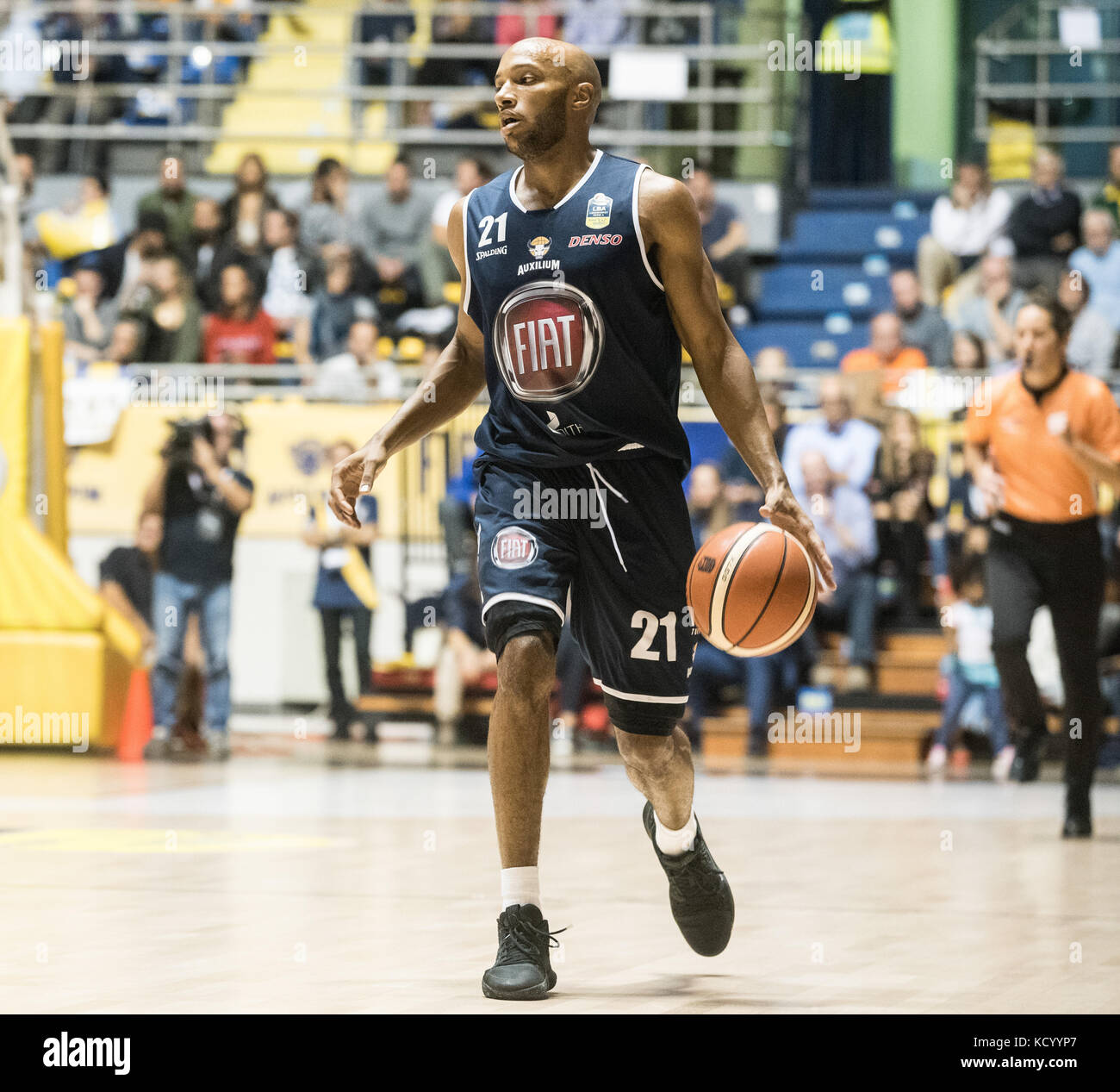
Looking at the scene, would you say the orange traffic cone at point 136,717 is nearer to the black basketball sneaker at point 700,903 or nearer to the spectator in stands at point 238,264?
the spectator in stands at point 238,264

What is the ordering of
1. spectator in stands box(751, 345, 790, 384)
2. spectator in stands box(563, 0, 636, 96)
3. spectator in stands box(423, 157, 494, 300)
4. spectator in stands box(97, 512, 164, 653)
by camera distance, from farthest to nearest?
spectator in stands box(563, 0, 636, 96), spectator in stands box(423, 157, 494, 300), spectator in stands box(751, 345, 790, 384), spectator in stands box(97, 512, 164, 653)

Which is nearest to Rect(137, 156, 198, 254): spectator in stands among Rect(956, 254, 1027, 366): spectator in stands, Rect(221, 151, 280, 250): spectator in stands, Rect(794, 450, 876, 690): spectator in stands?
Rect(221, 151, 280, 250): spectator in stands

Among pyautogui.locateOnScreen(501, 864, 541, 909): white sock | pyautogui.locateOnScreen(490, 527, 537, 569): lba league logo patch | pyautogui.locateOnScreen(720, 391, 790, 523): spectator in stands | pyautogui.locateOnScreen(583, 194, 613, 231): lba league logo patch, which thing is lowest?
pyautogui.locateOnScreen(501, 864, 541, 909): white sock

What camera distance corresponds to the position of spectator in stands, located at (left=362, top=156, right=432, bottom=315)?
48.6ft

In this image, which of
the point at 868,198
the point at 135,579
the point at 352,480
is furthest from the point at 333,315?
the point at 352,480

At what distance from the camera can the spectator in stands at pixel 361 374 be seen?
44.0ft

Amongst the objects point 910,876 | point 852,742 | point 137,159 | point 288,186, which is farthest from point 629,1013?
point 137,159

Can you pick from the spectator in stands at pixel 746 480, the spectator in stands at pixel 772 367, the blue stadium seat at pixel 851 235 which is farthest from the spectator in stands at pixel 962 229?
the spectator in stands at pixel 746 480

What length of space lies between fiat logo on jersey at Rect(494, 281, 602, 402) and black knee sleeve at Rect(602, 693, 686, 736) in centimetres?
79

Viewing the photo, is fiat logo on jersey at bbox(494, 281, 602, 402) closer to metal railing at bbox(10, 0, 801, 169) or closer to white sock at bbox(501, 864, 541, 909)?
white sock at bbox(501, 864, 541, 909)

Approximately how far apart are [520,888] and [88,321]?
34.7 ft

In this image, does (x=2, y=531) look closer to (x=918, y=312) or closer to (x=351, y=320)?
(x=351, y=320)

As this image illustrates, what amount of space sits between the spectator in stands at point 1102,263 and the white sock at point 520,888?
1023 cm

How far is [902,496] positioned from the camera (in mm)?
12078
